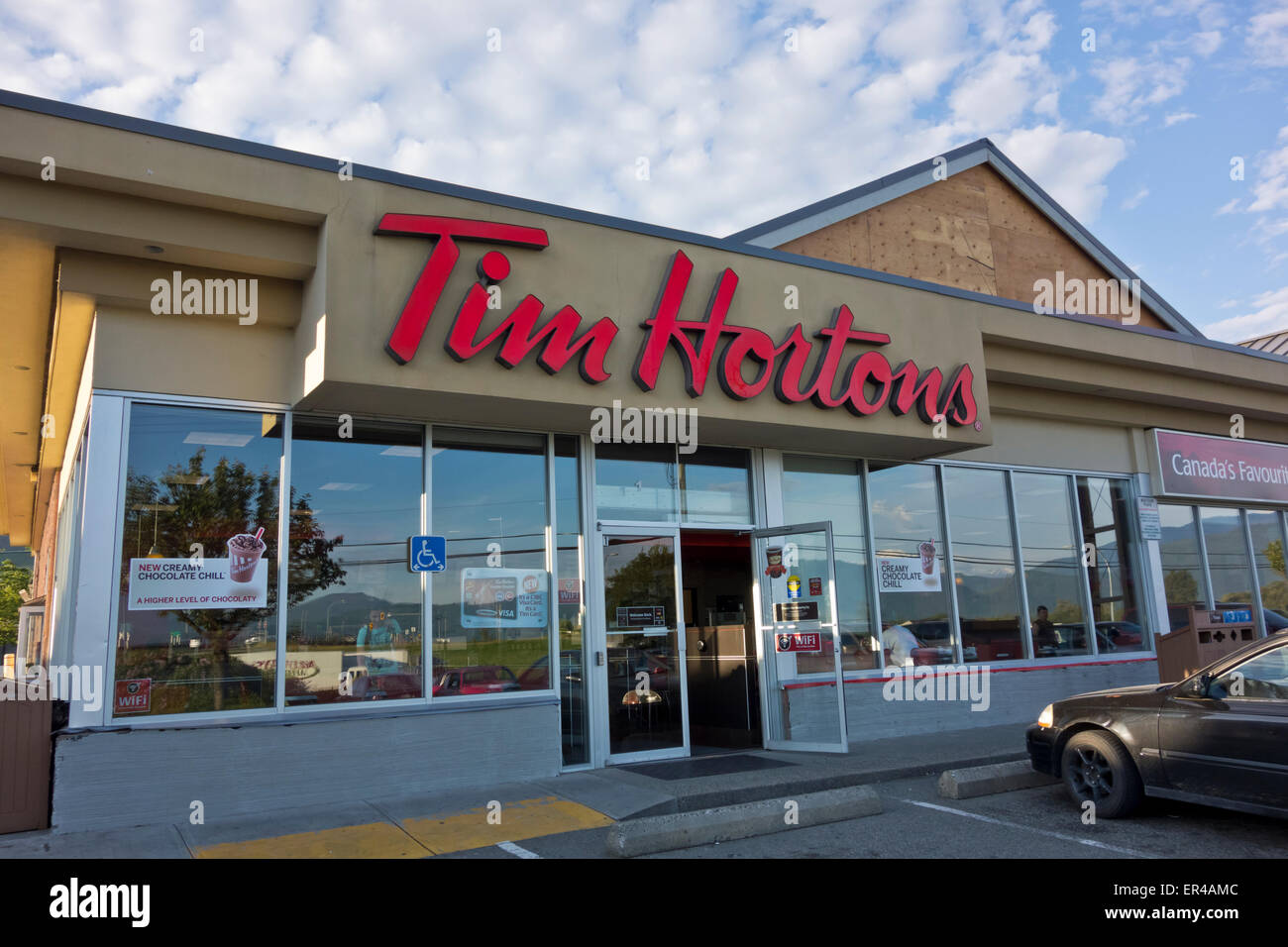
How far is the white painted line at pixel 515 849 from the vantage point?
666cm

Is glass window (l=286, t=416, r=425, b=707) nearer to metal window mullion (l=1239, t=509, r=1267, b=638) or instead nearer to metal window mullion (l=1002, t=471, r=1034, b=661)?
metal window mullion (l=1002, t=471, r=1034, b=661)

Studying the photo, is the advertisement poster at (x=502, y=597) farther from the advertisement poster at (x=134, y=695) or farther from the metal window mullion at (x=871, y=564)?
the metal window mullion at (x=871, y=564)

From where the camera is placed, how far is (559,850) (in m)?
6.77

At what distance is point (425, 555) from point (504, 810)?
2621 mm

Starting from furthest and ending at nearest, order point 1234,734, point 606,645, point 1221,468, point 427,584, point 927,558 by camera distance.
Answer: point 1221,468, point 927,558, point 606,645, point 427,584, point 1234,734

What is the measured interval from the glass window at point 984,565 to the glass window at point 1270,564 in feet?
21.8

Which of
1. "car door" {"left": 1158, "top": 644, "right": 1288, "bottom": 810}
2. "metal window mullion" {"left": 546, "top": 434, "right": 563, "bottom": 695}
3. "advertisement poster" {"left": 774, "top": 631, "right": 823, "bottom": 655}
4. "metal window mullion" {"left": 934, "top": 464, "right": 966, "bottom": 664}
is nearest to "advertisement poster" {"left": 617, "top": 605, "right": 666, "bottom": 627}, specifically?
"metal window mullion" {"left": 546, "top": 434, "right": 563, "bottom": 695}

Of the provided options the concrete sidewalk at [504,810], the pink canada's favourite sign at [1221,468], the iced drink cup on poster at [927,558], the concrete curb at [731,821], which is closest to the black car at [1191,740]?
the concrete curb at [731,821]

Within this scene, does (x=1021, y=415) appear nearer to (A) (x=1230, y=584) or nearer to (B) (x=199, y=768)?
(A) (x=1230, y=584)

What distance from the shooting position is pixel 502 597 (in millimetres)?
9555

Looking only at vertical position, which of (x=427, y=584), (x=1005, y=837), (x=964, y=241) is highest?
(x=964, y=241)

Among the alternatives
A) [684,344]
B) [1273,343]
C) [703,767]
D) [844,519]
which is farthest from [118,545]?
[1273,343]

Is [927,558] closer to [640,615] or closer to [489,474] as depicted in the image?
[640,615]

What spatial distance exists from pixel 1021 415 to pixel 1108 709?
7.59 metres
